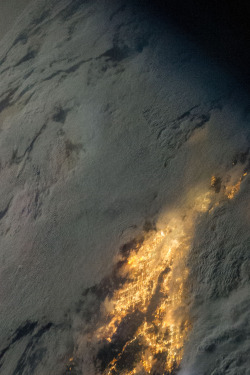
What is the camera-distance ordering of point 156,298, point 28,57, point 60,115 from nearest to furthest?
point 156,298 < point 60,115 < point 28,57

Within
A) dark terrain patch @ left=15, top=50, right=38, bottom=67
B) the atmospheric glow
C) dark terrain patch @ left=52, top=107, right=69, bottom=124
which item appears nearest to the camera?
the atmospheric glow

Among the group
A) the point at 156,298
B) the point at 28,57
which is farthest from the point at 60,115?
the point at 156,298

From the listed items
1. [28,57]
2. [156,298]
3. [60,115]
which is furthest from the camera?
[28,57]

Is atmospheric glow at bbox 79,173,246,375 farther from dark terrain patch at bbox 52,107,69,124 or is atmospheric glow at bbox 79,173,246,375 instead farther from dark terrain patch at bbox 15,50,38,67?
dark terrain patch at bbox 15,50,38,67

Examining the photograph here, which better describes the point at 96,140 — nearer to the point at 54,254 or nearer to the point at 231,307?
the point at 54,254

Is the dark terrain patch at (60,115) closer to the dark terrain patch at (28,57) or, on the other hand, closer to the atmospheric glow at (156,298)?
the dark terrain patch at (28,57)

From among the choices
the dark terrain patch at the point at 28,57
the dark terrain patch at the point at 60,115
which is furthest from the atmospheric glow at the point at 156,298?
the dark terrain patch at the point at 28,57

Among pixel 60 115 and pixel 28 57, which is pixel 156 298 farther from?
pixel 28 57

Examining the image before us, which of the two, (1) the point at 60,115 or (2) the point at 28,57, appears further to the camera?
(2) the point at 28,57

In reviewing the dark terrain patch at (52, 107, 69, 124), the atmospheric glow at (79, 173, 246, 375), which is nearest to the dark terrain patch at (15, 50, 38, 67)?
the dark terrain patch at (52, 107, 69, 124)

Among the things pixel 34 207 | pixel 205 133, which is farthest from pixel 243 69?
pixel 34 207

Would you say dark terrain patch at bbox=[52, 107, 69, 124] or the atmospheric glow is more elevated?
→ dark terrain patch at bbox=[52, 107, 69, 124]
